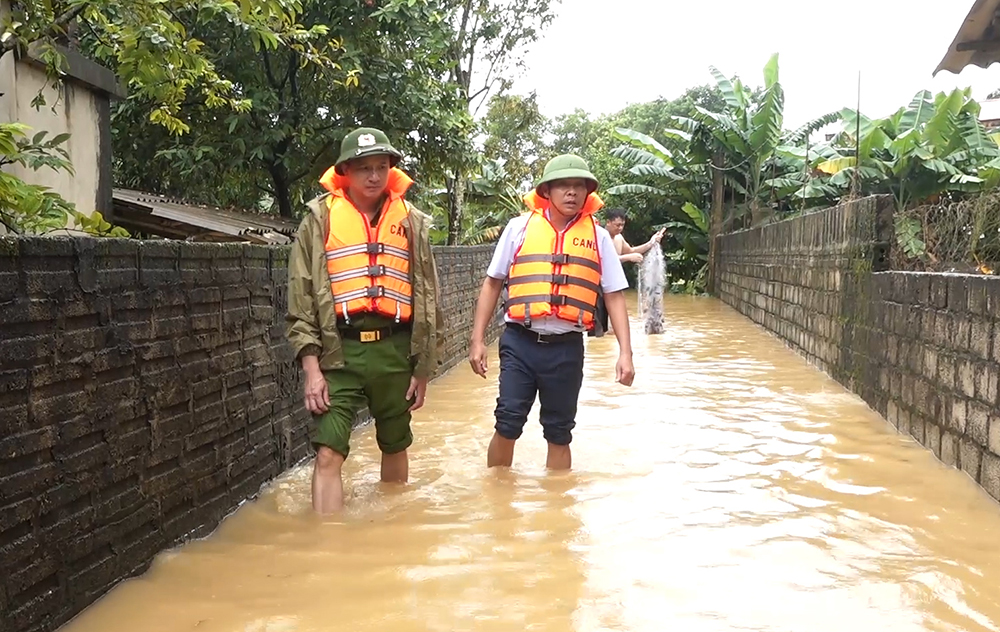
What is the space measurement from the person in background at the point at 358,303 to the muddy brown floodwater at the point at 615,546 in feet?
1.73

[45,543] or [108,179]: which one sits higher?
[108,179]

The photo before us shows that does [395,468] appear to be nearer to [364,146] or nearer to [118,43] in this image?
[364,146]

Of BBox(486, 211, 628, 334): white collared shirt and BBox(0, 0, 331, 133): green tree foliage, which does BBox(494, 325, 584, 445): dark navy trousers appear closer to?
BBox(486, 211, 628, 334): white collared shirt

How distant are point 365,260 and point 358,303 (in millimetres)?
211

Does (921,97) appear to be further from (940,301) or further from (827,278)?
(940,301)

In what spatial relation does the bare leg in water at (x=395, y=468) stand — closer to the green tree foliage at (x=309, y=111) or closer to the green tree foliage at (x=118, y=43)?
the green tree foliage at (x=118, y=43)

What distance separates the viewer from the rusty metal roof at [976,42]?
24.8 feet

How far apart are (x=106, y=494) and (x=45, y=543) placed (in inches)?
16.6

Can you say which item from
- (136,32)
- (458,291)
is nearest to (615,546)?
(136,32)

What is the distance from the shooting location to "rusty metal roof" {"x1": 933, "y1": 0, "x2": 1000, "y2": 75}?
24.8 ft

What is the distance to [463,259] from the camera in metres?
11.4

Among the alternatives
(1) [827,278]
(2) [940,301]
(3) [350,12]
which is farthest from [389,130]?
(2) [940,301]

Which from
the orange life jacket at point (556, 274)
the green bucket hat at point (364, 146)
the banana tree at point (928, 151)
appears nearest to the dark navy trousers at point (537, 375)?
the orange life jacket at point (556, 274)

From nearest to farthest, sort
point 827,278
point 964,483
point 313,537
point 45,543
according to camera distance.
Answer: point 45,543 → point 313,537 → point 964,483 → point 827,278
